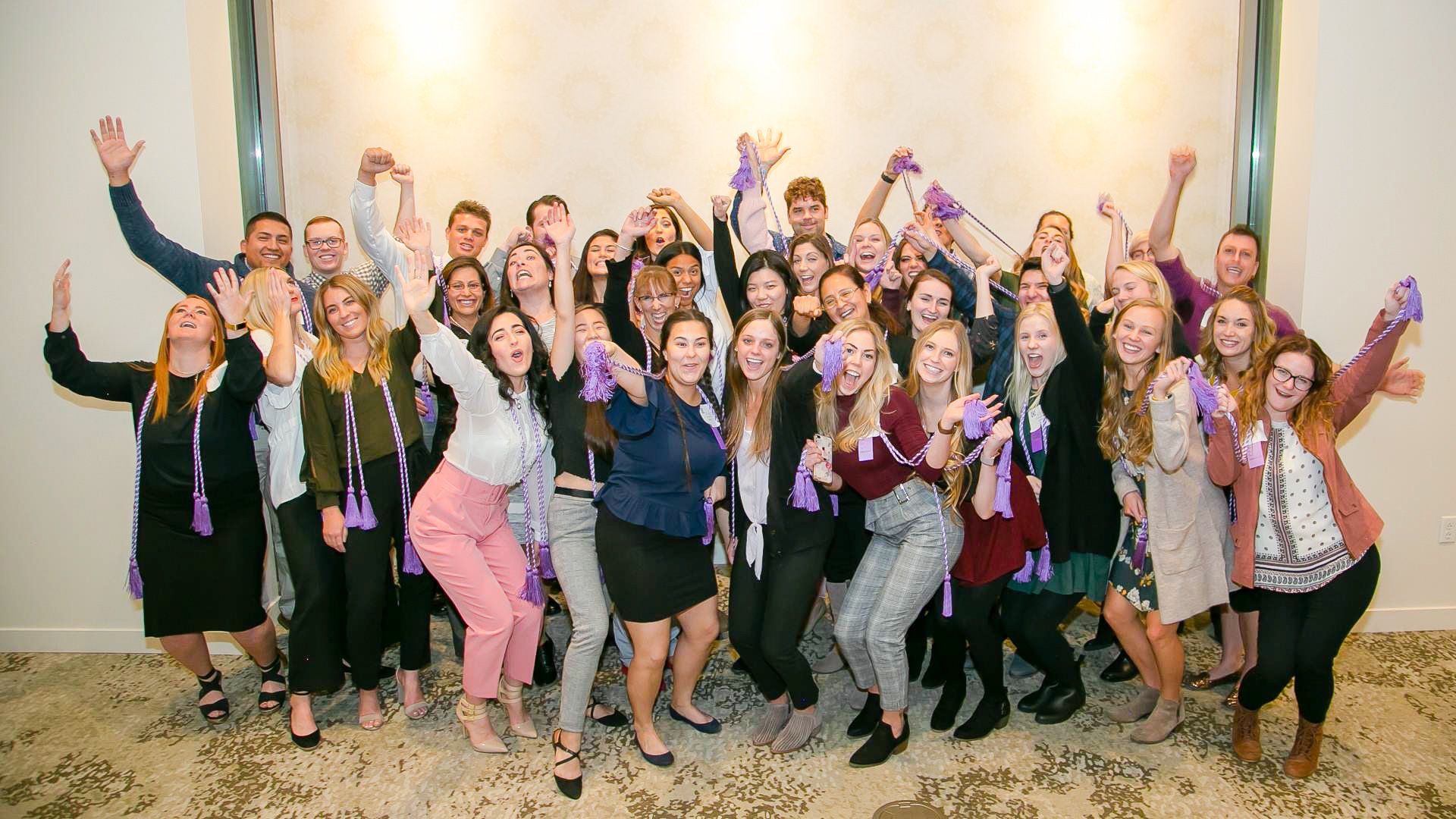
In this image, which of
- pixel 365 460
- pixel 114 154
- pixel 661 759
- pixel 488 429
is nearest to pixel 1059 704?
pixel 661 759

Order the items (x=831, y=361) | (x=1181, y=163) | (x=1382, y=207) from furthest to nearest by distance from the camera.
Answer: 1. (x=1382, y=207)
2. (x=1181, y=163)
3. (x=831, y=361)

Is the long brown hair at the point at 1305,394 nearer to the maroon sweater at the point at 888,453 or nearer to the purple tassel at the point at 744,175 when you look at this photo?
the maroon sweater at the point at 888,453

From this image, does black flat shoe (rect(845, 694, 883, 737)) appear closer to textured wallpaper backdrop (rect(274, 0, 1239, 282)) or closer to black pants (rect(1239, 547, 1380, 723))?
black pants (rect(1239, 547, 1380, 723))

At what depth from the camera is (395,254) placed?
3.65 metres

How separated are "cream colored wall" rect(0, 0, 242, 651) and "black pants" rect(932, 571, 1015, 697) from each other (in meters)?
3.61

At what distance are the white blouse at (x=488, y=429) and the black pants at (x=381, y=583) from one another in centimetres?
32

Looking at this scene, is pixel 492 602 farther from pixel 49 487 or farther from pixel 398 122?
pixel 398 122

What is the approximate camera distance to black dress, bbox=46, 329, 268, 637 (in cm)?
306

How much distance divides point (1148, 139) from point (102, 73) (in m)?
5.25

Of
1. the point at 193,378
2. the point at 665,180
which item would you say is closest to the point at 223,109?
the point at 193,378

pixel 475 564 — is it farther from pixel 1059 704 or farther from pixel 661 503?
pixel 1059 704

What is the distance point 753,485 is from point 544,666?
1.33m

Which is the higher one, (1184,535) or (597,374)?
(597,374)

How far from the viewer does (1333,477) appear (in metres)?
2.74
